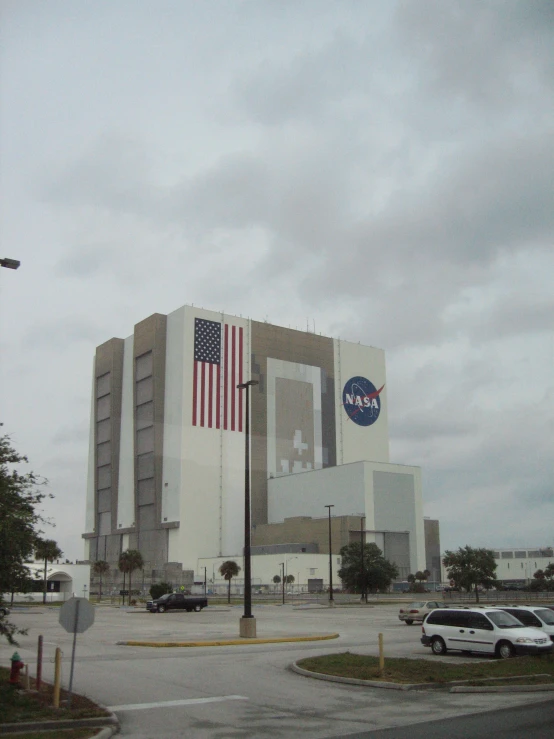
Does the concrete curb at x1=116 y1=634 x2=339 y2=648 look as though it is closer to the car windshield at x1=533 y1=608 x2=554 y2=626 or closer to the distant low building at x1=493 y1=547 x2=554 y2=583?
the car windshield at x1=533 y1=608 x2=554 y2=626

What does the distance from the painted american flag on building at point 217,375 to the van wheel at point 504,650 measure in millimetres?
96812

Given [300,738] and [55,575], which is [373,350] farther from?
[300,738]

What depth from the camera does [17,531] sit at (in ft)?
53.9

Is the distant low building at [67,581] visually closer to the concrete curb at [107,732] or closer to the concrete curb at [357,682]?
the concrete curb at [357,682]

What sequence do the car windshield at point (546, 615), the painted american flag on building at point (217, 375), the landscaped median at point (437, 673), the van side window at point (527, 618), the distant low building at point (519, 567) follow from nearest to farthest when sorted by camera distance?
the landscaped median at point (437, 673) < the van side window at point (527, 618) < the car windshield at point (546, 615) < the painted american flag on building at point (217, 375) < the distant low building at point (519, 567)

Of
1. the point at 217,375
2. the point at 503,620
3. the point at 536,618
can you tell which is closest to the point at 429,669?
the point at 503,620

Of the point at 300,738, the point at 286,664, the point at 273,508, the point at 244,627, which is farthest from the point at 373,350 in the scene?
the point at 300,738

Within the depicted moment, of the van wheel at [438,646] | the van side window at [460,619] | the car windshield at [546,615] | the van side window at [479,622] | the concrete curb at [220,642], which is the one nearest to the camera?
the van side window at [479,622]

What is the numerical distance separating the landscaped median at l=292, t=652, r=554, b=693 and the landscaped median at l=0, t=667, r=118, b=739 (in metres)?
6.83

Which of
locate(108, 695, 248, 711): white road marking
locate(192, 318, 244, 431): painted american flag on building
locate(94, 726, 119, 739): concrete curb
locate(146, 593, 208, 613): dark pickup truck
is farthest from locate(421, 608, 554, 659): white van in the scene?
locate(192, 318, 244, 431): painted american flag on building

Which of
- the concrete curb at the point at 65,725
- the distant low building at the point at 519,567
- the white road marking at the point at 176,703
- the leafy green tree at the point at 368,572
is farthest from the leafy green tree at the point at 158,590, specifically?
the distant low building at the point at 519,567

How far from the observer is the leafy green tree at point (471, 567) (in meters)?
83.8

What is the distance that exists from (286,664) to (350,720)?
9.13 metres

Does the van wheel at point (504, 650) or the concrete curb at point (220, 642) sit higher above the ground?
the van wheel at point (504, 650)
